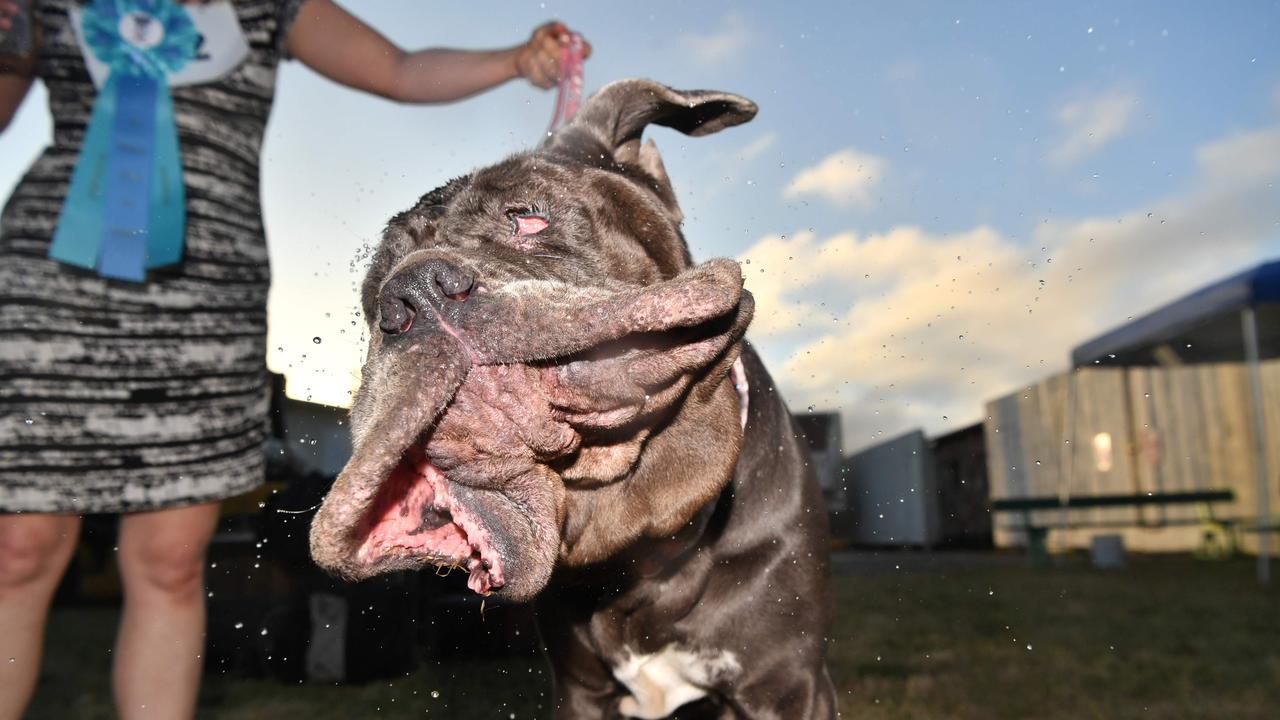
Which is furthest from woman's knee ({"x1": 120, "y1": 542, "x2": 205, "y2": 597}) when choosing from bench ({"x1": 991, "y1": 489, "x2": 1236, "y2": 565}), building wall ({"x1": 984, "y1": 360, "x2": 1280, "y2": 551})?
building wall ({"x1": 984, "y1": 360, "x2": 1280, "y2": 551})

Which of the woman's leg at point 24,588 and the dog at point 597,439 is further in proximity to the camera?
the woman's leg at point 24,588

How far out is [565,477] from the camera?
1336mm

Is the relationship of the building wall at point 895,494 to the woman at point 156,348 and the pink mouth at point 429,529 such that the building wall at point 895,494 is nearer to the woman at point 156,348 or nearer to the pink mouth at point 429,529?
the woman at point 156,348

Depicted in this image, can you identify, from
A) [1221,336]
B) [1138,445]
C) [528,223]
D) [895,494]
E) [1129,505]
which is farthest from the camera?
[895,494]

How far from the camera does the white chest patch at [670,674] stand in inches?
80.4

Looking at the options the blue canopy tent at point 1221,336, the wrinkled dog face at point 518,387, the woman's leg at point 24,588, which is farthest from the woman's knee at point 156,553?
the blue canopy tent at point 1221,336

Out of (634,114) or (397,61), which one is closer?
(634,114)

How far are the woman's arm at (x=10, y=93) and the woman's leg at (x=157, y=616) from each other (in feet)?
3.12

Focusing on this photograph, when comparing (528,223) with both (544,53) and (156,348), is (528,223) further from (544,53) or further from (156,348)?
(156,348)

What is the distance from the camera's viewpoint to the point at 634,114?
206cm

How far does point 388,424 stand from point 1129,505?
10.4 meters

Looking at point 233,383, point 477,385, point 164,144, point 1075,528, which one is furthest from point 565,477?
point 1075,528

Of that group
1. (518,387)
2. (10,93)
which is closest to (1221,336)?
(518,387)

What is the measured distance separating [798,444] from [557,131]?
921 millimetres
